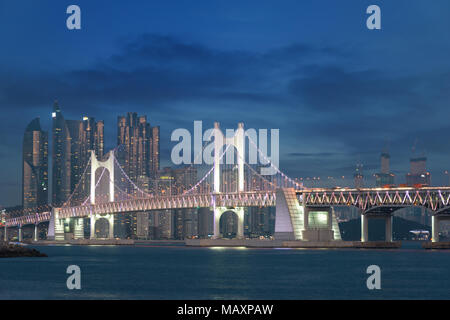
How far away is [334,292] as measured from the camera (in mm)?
48031

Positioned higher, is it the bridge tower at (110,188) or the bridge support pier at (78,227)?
the bridge tower at (110,188)

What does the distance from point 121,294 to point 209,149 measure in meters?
74.6

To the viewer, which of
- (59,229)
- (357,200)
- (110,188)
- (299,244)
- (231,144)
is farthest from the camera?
(59,229)

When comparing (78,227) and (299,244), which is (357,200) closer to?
(299,244)

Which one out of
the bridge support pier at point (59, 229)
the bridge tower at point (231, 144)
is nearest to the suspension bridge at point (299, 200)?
the bridge tower at point (231, 144)

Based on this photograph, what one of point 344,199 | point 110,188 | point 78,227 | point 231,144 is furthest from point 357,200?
point 78,227

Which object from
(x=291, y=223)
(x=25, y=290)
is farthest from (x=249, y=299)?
(x=291, y=223)

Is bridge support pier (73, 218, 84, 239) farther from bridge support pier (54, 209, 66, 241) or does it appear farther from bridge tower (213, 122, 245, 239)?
bridge tower (213, 122, 245, 239)

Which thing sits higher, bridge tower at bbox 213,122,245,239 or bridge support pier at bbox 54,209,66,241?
bridge tower at bbox 213,122,245,239

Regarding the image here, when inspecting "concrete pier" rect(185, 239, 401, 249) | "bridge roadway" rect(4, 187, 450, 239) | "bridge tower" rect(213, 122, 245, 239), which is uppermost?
"bridge tower" rect(213, 122, 245, 239)

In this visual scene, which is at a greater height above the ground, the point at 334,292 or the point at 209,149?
the point at 209,149

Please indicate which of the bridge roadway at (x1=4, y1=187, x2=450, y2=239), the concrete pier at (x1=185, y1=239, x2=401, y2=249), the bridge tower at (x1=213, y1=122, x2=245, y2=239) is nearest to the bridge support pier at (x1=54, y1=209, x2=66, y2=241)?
the bridge roadway at (x1=4, y1=187, x2=450, y2=239)

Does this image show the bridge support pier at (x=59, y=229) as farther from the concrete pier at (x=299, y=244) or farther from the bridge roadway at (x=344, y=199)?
the concrete pier at (x=299, y=244)
